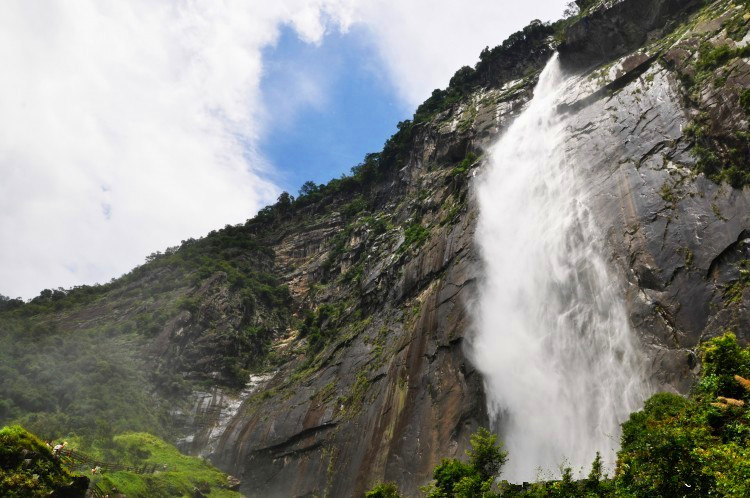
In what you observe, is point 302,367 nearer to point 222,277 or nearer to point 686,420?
point 222,277

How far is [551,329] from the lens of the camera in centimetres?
2664

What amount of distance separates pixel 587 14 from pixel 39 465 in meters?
46.4

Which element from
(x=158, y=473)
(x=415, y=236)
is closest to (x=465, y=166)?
(x=415, y=236)

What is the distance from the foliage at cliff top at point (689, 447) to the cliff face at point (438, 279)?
3780 millimetres

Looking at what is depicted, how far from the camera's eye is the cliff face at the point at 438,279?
2238cm

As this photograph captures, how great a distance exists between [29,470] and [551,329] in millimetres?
22067

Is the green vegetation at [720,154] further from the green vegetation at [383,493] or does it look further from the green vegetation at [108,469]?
the green vegetation at [108,469]

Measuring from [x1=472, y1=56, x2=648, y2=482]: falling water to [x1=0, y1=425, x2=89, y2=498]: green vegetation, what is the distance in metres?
17.4

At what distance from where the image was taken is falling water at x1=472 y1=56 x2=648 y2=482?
22.6 metres

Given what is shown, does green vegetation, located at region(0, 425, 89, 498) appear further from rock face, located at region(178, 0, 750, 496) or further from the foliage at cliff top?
rock face, located at region(178, 0, 750, 496)

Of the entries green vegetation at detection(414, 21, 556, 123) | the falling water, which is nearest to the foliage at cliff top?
the falling water

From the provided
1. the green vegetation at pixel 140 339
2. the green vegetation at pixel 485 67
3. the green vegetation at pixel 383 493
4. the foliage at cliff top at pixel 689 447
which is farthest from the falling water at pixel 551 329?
the green vegetation at pixel 485 67

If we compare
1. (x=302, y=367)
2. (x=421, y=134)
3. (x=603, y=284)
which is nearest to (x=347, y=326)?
(x=302, y=367)

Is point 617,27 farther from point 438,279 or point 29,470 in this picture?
point 29,470
